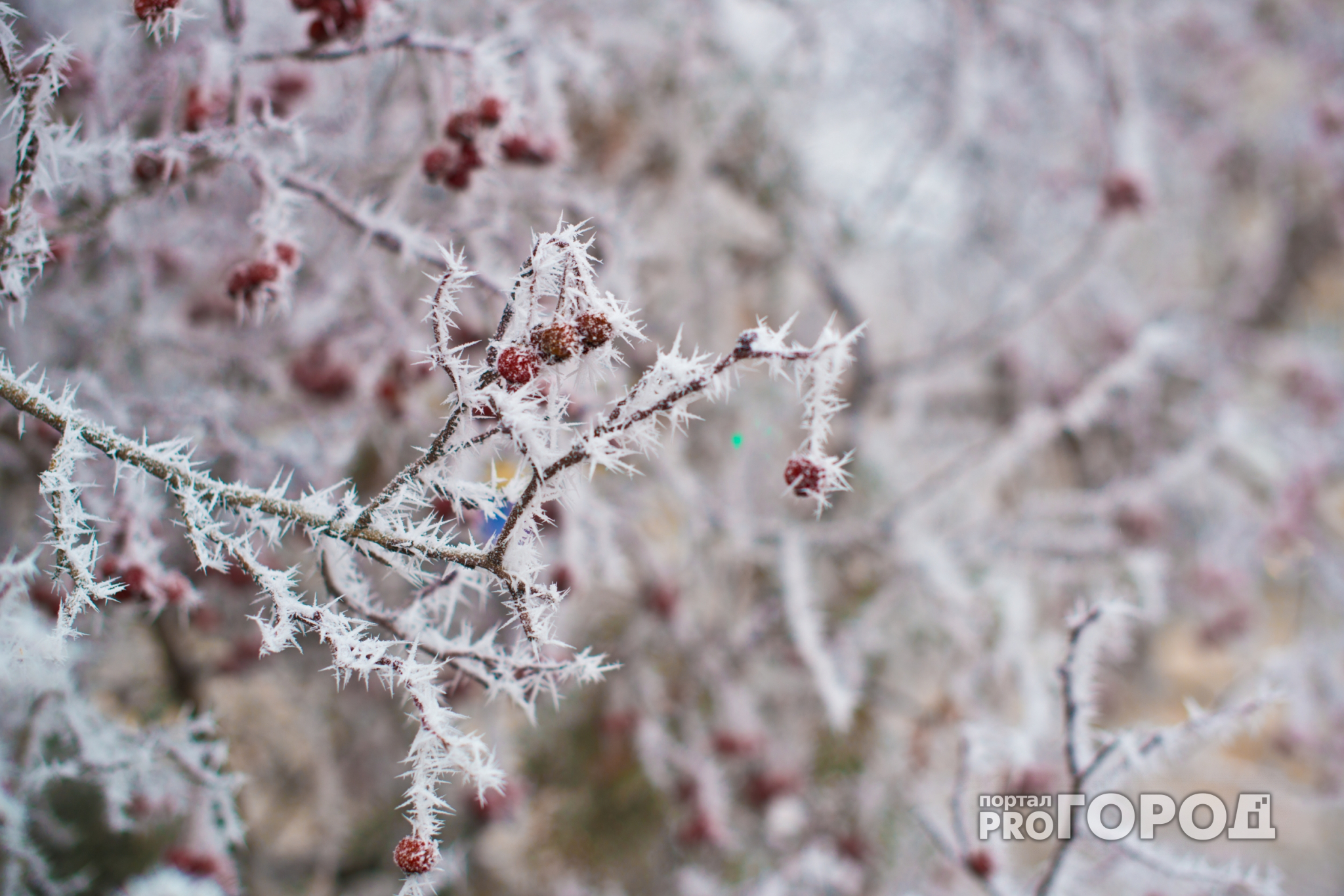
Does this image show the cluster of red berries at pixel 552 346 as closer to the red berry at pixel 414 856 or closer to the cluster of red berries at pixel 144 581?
the red berry at pixel 414 856

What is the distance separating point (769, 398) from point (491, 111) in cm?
109

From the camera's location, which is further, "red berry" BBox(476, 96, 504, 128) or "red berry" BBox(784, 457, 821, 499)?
"red berry" BBox(476, 96, 504, 128)

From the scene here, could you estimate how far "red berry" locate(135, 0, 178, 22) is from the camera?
2.08 feet

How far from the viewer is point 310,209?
116cm

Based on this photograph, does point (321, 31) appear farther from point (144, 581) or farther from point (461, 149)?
point (144, 581)

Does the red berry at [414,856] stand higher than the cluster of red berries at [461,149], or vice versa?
the cluster of red berries at [461,149]

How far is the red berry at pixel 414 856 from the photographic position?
1.60 feet

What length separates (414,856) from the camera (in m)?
0.49

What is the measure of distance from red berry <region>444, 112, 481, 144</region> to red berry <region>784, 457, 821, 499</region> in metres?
0.51

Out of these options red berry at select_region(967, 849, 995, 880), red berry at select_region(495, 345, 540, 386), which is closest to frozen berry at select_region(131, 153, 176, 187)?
red berry at select_region(495, 345, 540, 386)

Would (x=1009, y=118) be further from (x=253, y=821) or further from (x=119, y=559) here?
(x=253, y=821)

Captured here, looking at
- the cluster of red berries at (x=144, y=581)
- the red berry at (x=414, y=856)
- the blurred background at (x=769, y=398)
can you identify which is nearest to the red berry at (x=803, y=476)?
the blurred background at (x=769, y=398)

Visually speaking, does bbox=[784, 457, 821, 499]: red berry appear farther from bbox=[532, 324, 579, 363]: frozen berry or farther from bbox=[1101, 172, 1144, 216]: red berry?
bbox=[1101, 172, 1144, 216]: red berry

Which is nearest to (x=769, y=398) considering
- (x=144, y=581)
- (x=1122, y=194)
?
(x=1122, y=194)
